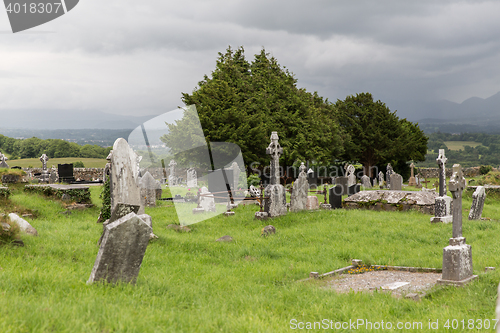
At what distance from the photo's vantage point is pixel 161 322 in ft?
13.4

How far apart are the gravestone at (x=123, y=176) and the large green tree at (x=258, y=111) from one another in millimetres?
16506

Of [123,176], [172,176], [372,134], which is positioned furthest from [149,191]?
[372,134]

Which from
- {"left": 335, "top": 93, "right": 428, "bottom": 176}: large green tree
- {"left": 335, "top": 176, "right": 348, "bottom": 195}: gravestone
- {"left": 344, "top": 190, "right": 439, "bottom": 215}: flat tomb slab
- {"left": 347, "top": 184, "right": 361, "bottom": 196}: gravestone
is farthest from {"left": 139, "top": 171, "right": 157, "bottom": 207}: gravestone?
{"left": 335, "top": 93, "right": 428, "bottom": 176}: large green tree

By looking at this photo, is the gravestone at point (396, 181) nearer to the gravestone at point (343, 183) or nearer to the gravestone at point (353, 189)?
the gravestone at point (353, 189)

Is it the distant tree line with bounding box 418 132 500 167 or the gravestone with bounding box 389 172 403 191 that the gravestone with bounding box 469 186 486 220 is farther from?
the distant tree line with bounding box 418 132 500 167

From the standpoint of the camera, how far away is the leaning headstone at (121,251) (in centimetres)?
533

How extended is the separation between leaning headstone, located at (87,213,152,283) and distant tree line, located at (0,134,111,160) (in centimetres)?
6496

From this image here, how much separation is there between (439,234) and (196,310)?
9.18m

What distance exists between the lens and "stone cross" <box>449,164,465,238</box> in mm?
7266

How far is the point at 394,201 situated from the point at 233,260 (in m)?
9.62

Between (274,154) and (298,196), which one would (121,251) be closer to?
(274,154)

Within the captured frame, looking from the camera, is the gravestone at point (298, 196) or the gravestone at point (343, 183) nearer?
the gravestone at point (298, 196)

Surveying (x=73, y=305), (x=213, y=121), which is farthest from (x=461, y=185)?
(x=213, y=121)

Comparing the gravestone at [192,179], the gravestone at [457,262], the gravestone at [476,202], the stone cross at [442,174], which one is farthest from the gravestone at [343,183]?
the gravestone at [457,262]
